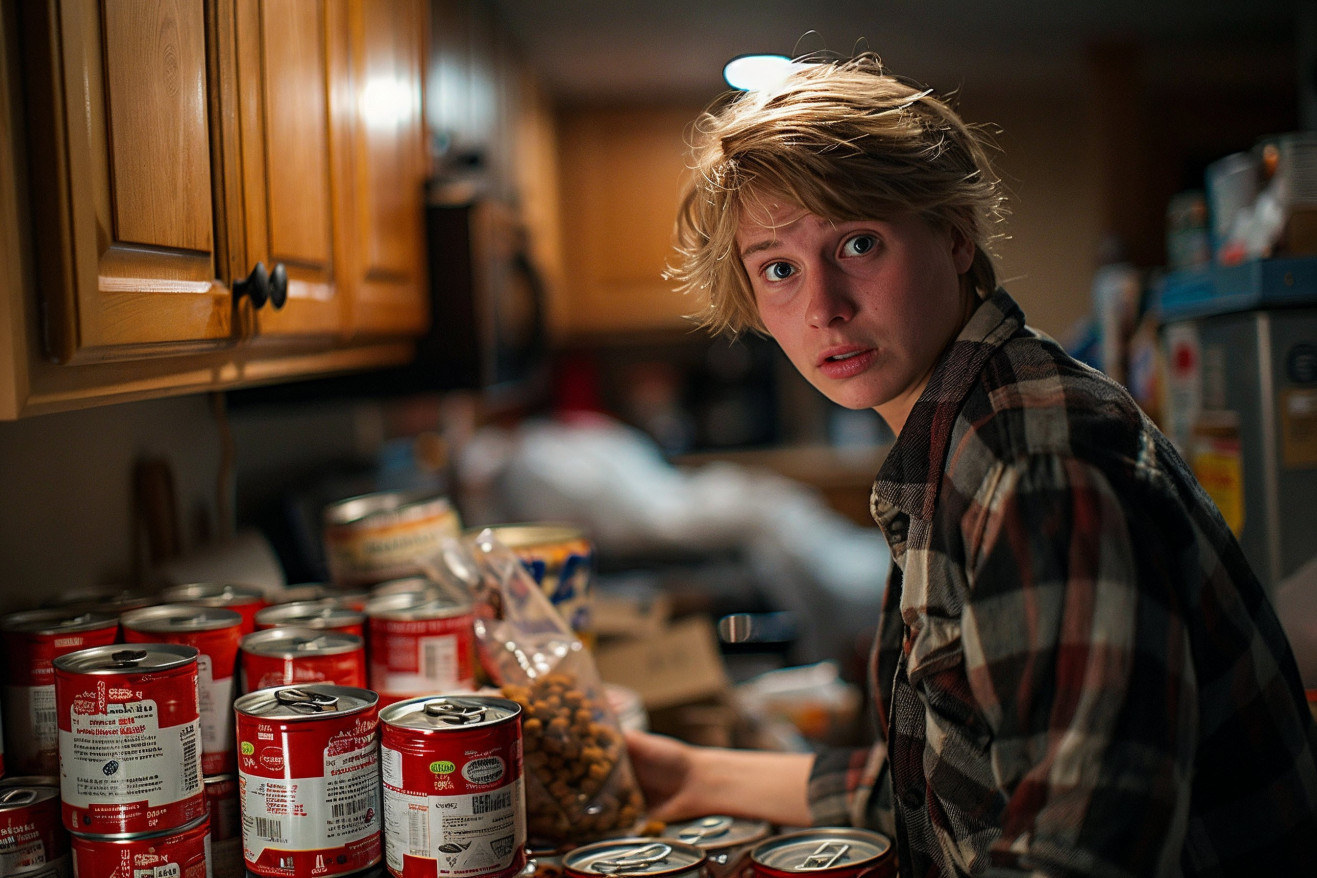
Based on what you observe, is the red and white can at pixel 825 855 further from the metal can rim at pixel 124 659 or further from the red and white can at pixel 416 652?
the metal can rim at pixel 124 659

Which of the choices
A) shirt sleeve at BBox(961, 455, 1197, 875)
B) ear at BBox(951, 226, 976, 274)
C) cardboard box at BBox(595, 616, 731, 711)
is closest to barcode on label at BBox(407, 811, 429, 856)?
shirt sleeve at BBox(961, 455, 1197, 875)

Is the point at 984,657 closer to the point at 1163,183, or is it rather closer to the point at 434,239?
the point at 434,239

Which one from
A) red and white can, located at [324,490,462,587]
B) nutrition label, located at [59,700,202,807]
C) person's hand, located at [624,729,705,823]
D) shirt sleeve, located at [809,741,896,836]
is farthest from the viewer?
red and white can, located at [324,490,462,587]

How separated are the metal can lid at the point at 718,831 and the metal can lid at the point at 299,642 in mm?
394

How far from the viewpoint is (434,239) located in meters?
1.83

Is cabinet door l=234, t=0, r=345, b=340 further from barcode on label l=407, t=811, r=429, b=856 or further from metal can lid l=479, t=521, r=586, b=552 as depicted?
barcode on label l=407, t=811, r=429, b=856

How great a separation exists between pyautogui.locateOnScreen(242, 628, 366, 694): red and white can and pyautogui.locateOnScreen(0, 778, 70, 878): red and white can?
0.18 metres

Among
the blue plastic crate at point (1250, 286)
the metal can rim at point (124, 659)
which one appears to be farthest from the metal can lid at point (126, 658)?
the blue plastic crate at point (1250, 286)

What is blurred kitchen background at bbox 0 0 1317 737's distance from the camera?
3.41 feet

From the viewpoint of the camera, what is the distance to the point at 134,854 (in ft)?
2.75

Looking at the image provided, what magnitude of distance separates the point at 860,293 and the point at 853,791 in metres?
0.58

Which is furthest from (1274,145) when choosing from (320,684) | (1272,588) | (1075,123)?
(1075,123)

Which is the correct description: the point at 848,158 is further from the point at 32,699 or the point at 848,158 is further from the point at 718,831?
the point at 32,699

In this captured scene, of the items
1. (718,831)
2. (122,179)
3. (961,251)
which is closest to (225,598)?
(122,179)
